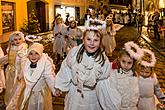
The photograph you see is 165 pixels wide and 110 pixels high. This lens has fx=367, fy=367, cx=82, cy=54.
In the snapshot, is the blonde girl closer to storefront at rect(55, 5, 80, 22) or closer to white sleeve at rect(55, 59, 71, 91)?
white sleeve at rect(55, 59, 71, 91)

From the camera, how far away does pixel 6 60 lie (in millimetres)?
7590

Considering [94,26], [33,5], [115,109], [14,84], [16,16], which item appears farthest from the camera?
[33,5]

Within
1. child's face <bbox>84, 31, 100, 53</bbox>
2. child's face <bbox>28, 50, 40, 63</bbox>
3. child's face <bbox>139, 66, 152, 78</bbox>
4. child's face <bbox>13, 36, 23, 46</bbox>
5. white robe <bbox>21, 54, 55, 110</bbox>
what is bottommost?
white robe <bbox>21, 54, 55, 110</bbox>

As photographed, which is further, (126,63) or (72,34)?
(72,34)

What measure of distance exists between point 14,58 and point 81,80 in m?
3.12

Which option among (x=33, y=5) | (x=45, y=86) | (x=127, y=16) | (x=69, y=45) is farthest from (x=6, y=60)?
(x=127, y=16)

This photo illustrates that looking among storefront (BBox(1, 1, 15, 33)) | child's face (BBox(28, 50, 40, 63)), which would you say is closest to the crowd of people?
child's face (BBox(28, 50, 40, 63))

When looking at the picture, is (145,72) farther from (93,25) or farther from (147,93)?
(93,25)

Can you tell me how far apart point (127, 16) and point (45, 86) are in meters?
55.7

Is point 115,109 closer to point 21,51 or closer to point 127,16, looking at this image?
point 21,51

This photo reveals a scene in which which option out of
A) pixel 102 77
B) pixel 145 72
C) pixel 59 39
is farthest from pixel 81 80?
pixel 59 39

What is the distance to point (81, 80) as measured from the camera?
4.74 meters

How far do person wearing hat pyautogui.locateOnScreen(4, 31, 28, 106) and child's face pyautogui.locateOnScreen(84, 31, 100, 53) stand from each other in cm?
284

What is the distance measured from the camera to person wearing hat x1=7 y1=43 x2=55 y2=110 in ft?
19.9
